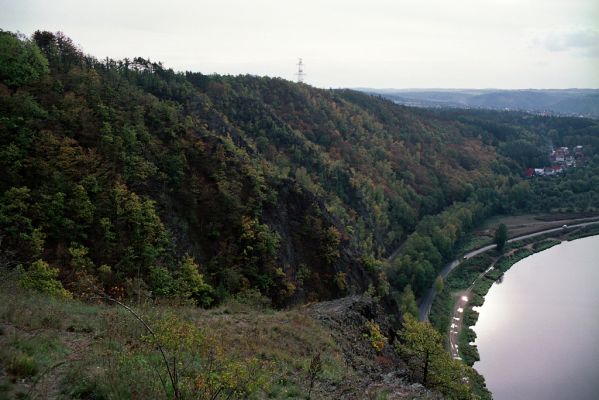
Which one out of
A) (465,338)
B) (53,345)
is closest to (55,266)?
(53,345)

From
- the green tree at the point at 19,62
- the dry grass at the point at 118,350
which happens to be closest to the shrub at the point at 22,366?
the dry grass at the point at 118,350

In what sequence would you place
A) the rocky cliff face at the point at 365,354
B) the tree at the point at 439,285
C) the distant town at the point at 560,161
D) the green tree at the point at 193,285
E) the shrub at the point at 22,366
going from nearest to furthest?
the shrub at the point at 22,366
the rocky cliff face at the point at 365,354
the green tree at the point at 193,285
the tree at the point at 439,285
the distant town at the point at 560,161

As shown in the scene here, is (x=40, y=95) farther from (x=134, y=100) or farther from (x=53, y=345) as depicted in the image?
(x=53, y=345)

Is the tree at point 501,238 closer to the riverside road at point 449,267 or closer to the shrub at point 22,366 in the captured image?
the riverside road at point 449,267

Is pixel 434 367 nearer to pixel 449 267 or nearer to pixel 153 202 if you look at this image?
pixel 153 202

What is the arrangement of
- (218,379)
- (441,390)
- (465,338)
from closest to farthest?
(218,379)
(441,390)
(465,338)
